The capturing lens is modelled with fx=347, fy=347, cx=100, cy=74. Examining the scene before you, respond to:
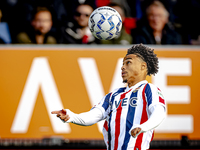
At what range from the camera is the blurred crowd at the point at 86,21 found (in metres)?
7.77

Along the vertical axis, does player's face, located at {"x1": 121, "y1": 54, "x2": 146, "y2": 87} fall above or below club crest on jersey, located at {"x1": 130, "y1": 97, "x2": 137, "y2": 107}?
above

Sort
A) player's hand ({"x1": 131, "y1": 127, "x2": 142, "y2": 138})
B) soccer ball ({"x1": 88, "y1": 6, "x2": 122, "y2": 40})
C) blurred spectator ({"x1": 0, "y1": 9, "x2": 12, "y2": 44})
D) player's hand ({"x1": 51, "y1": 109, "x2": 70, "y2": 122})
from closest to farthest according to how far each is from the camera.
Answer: player's hand ({"x1": 131, "y1": 127, "x2": 142, "y2": 138}) → player's hand ({"x1": 51, "y1": 109, "x2": 70, "y2": 122}) → soccer ball ({"x1": 88, "y1": 6, "x2": 122, "y2": 40}) → blurred spectator ({"x1": 0, "y1": 9, "x2": 12, "y2": 44})

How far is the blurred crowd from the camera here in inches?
306

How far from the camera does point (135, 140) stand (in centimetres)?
371

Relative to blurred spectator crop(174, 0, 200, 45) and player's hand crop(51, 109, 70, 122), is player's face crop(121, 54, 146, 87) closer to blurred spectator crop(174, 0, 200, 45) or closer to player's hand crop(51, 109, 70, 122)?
player's hand crop(51, 109, 70, 122)

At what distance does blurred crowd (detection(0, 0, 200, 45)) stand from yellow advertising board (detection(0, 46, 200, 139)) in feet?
0.90

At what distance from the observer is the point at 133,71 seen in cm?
405

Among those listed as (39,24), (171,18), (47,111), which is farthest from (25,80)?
(171,18)

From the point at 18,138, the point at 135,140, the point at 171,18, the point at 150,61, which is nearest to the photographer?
the point at 135,140

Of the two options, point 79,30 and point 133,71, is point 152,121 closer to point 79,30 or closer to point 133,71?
point 133,71

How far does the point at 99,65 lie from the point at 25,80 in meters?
1.65

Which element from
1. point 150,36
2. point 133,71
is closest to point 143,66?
point 133,71

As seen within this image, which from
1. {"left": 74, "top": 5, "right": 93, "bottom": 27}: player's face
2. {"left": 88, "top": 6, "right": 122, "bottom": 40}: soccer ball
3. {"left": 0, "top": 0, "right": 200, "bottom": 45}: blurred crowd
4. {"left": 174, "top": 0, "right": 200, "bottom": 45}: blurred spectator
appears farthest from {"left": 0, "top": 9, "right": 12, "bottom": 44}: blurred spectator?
{"left": 174, "top": 0, "right": 200, "bottom": 45}: blurred spectator

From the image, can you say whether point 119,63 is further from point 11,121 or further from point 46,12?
point 11,121
